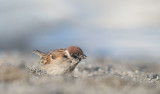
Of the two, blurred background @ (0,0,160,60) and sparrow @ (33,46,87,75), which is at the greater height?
blurred background @ (0,0,160,60)

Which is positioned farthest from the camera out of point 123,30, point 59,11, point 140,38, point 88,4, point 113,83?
point 88,4

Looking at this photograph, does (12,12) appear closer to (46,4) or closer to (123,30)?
(46,4)

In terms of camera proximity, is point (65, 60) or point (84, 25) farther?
point (84, 25)

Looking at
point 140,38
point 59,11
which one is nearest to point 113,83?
point 140,38

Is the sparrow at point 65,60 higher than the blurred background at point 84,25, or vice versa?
the blurred background at point 84,25

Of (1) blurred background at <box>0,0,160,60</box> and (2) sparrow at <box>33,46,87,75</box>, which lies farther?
(1) blurred background at <box>0,0,160,60</box>

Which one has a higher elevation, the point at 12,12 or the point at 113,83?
the point at 12,12

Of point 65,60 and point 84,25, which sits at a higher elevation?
point 84,25

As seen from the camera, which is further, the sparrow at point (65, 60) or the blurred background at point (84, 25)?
the blurred background at point (84, 25)
